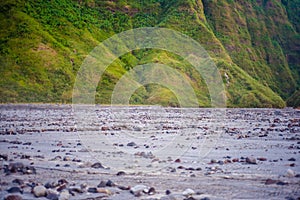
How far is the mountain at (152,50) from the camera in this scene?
300 feet

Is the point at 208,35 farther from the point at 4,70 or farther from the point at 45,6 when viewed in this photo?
the point at 4,70

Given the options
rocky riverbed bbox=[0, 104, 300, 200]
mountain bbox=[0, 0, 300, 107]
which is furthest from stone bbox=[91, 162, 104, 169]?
mountain bbox=[0, 0, 300, 107]

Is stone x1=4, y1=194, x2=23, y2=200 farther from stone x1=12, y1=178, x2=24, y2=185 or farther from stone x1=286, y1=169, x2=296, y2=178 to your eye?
stone x1=286, y1=169, x2=296, y2=178

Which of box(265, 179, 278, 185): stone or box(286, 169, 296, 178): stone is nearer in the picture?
box(265, 179, 278, 185): stone

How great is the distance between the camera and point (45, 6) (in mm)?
120688

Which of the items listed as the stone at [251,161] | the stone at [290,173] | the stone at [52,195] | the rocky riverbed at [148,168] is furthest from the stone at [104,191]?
the stone at [251,161]

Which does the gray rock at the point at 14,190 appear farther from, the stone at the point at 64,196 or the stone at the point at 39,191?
the stone at the point at 64,196

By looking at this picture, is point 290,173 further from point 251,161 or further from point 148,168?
point 148,168

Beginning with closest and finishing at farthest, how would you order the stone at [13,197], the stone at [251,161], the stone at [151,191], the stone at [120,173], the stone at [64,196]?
the stone at [13,197] < the stone at [64,196] < the stone at [151,191] < the stone at [120,173] < the stone at [251,161]

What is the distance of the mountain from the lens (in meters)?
91.4

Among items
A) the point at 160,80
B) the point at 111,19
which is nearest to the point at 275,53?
the point at 111,19

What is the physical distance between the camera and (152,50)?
419 feet

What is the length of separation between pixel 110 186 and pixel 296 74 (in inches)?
6202

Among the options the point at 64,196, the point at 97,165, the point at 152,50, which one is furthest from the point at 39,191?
the point at 152,50
